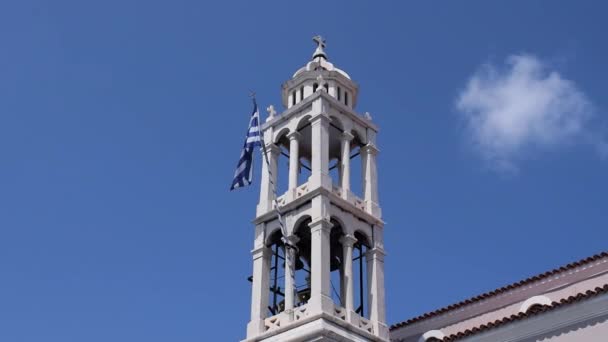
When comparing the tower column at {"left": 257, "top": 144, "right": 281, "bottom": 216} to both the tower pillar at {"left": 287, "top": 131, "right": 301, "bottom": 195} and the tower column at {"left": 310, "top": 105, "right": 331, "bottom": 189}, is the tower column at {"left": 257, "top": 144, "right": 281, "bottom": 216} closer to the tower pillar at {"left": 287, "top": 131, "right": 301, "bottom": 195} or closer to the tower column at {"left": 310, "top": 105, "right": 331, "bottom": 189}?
the tower pillar at {"left": 287, "top": 131, "right": 301, "bottom": 195}

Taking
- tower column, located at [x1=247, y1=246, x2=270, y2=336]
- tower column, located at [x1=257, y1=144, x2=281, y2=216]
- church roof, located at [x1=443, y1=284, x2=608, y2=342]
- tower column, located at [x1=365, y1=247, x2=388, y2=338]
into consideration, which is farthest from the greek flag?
church roof, located at [x1=443, y1=284, x2=608, y2=342]

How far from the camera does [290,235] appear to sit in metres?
25.4

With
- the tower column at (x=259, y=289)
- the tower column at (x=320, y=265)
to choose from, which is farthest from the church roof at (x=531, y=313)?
the tower column at (x=259, y=289)

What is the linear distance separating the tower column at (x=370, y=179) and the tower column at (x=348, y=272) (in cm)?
166

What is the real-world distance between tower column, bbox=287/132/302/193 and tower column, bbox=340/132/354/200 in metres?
1.41

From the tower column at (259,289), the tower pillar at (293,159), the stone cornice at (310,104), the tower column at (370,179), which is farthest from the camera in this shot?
the stone cornice at (310,104)

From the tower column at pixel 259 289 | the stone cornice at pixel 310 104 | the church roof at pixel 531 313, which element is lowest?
the church roof at pixel 531 313

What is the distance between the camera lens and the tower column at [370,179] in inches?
1063

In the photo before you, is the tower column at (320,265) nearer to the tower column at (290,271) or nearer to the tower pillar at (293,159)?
the tower column at (290,271)

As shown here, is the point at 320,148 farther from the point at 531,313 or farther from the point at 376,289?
the point at 531,313

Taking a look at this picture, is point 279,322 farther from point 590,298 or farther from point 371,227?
point 590,298

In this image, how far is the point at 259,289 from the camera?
993 inches

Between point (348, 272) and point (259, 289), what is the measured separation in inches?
104

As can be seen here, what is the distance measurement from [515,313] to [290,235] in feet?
22.3
